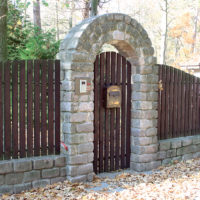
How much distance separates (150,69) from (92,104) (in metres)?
1.77

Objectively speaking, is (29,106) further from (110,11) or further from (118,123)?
(110,11)

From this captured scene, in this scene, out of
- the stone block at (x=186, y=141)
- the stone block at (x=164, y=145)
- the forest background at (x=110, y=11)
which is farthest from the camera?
the forest background at (x=110, y=11)

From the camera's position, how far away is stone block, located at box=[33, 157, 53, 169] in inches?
207

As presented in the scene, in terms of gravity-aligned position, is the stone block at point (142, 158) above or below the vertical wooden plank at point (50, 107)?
below

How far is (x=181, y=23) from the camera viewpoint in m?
27.3

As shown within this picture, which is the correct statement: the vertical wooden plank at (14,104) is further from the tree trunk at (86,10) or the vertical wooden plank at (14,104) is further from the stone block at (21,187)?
the tree trunk at (86,10)

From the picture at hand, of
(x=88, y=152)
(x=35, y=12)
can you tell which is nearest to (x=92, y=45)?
(x=88, y=152)

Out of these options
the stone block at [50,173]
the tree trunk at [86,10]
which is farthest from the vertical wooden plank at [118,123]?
the tree trunk at [86,10]

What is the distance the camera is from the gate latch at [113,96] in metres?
6.20

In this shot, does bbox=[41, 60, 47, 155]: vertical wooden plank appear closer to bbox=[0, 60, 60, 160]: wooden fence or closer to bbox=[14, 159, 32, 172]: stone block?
bbox=[0, 60, 60, 160]: wooden fence

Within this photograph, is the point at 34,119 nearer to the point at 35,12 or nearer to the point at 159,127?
the point at 159,127

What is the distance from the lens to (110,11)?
63.6 feet

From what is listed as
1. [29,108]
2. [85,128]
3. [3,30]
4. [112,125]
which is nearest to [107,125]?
[112,125]

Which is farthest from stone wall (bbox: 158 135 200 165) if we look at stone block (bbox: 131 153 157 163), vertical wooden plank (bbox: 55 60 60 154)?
vertical wooden plank (bbox: 55 60 60 154)
